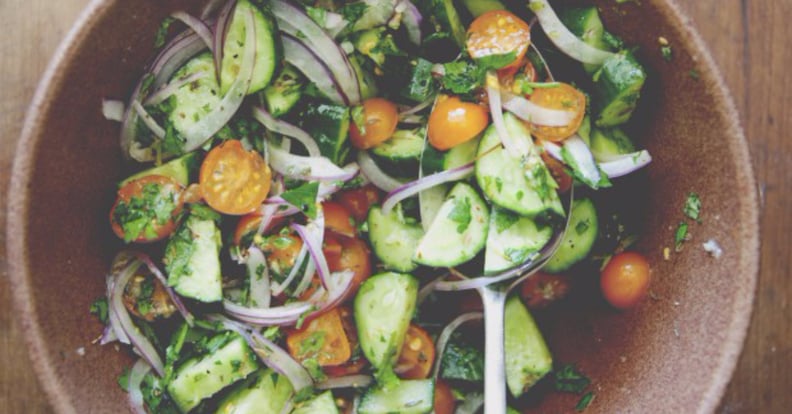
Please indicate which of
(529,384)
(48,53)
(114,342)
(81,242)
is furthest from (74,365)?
(529,384)

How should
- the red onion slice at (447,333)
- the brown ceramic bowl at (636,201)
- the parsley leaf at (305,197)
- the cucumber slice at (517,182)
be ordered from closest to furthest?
1. the brown ceramic bowl at (636,201)
2. the cucumber slice at (517,182)
3. the parsley leaf at (305,197)
4. the red onion slice at (447,333)

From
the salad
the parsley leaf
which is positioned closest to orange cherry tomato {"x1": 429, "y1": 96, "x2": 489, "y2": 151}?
the salad

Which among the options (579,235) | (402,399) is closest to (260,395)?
(402,399)

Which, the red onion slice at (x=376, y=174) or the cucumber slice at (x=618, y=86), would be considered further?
the red onion slice at (x=376, y=174)

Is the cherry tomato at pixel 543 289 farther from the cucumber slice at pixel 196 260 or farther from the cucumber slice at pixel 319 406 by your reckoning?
the cucumber slice at pixel 196 260

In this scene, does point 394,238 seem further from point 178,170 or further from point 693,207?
point 693,207

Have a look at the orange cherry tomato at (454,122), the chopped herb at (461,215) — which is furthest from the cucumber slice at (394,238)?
the orange cherry tomato at (454,122)
